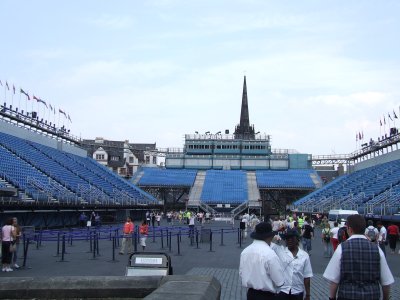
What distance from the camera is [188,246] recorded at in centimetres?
2622

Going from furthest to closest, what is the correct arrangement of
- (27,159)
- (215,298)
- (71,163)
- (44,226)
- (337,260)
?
(71,163) < (27,159) < (44,226) < (215,298) < (337,260)

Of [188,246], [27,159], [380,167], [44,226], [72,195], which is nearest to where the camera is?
[188,246]

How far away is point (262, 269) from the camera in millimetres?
6297

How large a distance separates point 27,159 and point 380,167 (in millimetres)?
41621

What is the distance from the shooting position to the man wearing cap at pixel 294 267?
23.9 ft

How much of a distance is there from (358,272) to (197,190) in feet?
241

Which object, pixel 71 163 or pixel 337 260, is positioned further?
pixel 71 163

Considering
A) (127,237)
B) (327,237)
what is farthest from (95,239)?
(327,237)

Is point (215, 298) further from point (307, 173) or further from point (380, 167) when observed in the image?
point (307, 173)

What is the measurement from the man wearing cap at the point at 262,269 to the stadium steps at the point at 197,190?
65966 mm

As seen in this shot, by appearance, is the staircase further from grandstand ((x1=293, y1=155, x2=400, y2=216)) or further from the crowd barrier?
the crowd barrier

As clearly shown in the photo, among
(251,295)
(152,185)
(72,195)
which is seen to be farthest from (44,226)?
(152,185)

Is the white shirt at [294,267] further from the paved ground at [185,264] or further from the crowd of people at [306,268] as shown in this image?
the paved ground at [185,264]

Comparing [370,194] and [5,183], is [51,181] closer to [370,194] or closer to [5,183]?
[5,183]
